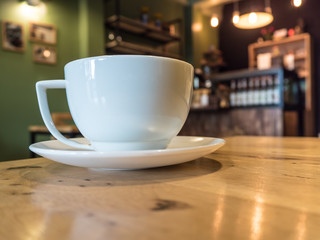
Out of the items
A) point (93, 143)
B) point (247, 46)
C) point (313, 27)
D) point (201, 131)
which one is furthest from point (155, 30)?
point (93, 143)

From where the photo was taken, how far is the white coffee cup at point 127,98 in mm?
343

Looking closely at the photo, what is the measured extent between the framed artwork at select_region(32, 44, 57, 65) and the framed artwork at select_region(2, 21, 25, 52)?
138 mm

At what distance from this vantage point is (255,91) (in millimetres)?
3170

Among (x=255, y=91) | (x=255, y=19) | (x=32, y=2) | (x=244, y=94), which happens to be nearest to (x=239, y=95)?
(x=244, y=94)

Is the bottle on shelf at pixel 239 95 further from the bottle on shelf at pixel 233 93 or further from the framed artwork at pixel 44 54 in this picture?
the framed artwork at pixel 44 54

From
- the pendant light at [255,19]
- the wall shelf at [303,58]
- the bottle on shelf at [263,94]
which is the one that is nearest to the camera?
the pendant light at [255,19]

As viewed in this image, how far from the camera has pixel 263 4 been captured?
4.82m

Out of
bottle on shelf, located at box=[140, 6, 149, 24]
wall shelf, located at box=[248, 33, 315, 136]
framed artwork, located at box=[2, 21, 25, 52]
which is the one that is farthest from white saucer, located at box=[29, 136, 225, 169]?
wall shelf, located at box=[248, 33, 315, 136]

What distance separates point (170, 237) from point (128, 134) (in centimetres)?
22

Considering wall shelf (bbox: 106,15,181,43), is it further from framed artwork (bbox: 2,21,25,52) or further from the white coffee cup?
the white coffee cup

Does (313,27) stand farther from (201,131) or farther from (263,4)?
(201,131)

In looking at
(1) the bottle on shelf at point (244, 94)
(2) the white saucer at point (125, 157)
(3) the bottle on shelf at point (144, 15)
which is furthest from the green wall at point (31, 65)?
(2) the white saucer at point (125, 157)

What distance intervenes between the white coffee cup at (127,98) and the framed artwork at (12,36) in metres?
2.94

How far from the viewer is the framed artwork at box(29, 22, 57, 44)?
9.93 feet
